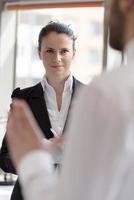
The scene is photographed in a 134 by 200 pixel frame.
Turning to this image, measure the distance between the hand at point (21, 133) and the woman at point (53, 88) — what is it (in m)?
1.18

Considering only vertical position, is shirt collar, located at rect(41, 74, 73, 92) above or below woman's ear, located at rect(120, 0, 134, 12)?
below

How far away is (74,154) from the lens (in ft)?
1.87

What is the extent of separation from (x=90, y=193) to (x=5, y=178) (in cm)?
306

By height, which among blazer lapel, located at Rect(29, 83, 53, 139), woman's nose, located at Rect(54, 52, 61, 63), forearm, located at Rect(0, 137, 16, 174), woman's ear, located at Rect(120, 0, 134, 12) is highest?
woman's ear, located at Rect(120, 0, 134, 12)

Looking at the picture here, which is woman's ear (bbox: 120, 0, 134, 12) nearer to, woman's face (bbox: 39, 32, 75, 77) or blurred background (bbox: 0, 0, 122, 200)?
woman's face (bbox: 39, 32, 75, 77)

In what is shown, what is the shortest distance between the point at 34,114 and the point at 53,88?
0.54ft

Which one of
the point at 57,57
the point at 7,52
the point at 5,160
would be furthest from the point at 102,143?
the point at 7,52

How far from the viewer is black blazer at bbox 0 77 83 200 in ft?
6.20

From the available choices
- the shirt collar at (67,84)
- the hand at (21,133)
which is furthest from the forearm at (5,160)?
the hand at (21,133)

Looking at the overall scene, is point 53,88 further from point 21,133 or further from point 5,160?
point 21,133

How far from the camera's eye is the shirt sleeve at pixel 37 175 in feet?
2.06

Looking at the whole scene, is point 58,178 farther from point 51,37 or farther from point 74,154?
point 51,37

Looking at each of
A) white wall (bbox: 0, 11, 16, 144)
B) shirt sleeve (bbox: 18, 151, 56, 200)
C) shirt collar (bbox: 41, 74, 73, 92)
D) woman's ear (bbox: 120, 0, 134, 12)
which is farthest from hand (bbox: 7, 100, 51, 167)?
white wall (bbox: 0, 11, 16, 144)

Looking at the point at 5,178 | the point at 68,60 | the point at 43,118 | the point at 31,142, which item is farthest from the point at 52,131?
the point at 5,178
